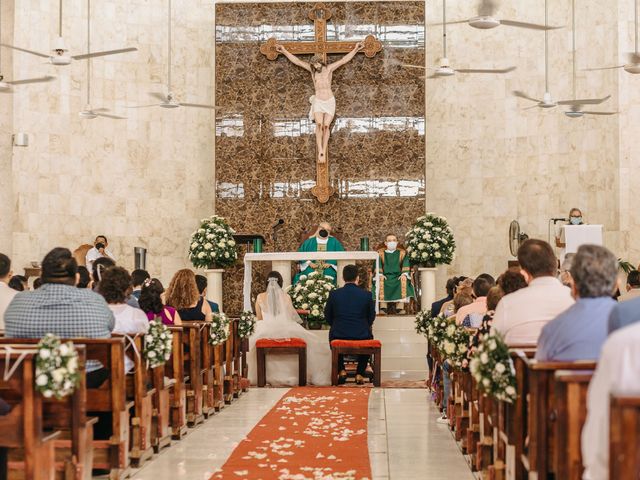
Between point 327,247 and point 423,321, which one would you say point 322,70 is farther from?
point 423,321

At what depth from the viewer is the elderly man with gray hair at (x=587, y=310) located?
14.1ft

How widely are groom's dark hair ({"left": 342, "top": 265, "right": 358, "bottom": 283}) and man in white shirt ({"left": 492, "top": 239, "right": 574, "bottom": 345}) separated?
256 inches

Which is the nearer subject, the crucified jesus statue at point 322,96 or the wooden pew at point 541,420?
the wooden pew at point 541,420

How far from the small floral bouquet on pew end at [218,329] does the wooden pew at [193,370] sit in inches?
23.0

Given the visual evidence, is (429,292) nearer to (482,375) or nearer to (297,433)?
(297,433)

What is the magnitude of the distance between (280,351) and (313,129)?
7.21 meters

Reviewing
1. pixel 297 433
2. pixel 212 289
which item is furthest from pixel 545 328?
pixel 212 289

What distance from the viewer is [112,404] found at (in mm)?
6180

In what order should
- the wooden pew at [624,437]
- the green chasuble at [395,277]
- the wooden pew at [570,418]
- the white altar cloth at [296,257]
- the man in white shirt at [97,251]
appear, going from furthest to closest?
the man in white shirt at [97,251] → the green chasuble at [395,277] → the white altar cloth at [296,257] → the wooden pew at [570,418] → the wooden pew at [624,437]

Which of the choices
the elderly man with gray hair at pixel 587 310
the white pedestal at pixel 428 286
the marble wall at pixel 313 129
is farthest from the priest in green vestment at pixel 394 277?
the elderly man with gray hair at pixel 587 310

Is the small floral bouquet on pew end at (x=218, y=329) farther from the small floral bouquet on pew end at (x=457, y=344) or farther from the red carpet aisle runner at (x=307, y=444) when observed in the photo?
the small floral bouquet on pew end at (x=457, y=344)

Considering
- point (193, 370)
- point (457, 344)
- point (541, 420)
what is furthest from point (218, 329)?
point (541, 420)

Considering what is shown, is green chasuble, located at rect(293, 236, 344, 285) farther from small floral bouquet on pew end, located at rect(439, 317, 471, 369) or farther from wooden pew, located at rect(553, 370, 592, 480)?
wooden pew, located at rect(553, 370, 592, 480)

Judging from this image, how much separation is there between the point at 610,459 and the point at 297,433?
4931 mm
